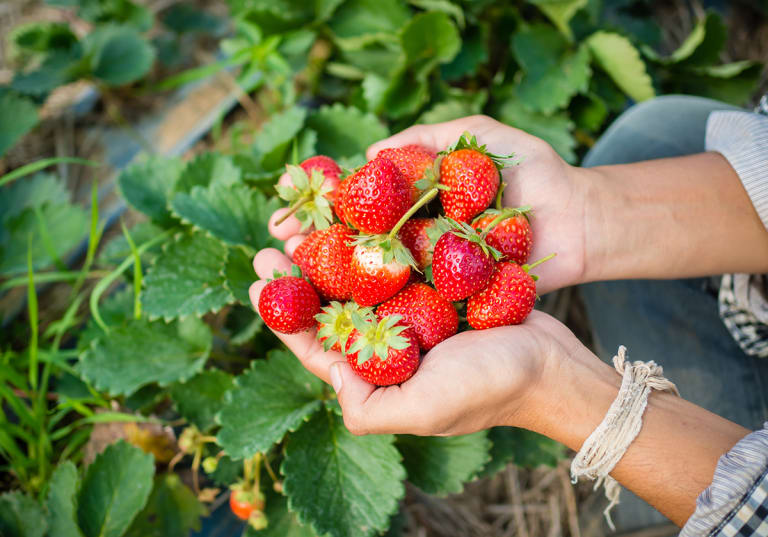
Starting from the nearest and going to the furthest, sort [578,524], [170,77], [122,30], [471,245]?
[471,245] < [578,524] < [122,30] < [170,77]

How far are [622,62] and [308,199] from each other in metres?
1.26

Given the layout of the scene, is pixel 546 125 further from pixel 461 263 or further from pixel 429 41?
pixel 461 263

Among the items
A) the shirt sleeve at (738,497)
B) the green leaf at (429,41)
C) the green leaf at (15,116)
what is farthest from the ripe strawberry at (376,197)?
the green leaf at (15,116)

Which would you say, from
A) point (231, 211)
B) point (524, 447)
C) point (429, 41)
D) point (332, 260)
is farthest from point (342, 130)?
point (524, 447)

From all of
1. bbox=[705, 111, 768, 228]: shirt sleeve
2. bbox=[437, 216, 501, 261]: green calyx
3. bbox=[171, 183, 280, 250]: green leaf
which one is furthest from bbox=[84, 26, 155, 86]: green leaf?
bbox=[705, 111, 768, 228]: shirt sleeve

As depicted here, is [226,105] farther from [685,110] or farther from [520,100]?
[685,110]

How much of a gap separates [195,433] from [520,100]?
4.63 feet

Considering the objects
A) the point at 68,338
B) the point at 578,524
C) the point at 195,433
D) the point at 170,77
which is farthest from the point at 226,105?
the point at 578,524

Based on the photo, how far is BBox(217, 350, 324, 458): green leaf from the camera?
125cm

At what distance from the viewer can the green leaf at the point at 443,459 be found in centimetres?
142

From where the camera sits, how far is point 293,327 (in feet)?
3.71

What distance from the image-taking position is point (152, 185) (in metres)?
1.73

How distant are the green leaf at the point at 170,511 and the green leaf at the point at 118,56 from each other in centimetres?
159

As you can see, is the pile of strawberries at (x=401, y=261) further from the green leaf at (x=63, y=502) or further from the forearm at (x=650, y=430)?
the green leaf at (x=63, y=502)
